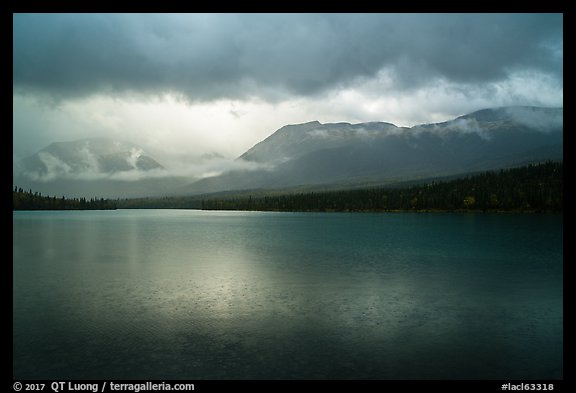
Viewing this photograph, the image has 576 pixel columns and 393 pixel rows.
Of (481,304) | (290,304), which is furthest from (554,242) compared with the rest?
(290,304)

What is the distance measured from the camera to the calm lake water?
69.0 feet

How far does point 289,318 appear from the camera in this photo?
29.5 m

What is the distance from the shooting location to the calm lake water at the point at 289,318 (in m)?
21.0

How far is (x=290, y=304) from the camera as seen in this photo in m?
33.8

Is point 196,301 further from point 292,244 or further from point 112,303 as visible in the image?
point 292,244
